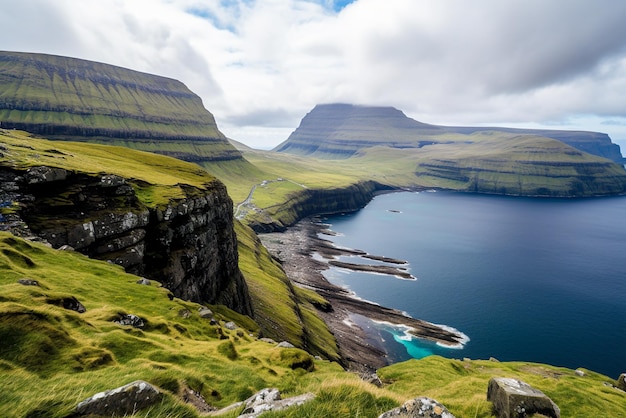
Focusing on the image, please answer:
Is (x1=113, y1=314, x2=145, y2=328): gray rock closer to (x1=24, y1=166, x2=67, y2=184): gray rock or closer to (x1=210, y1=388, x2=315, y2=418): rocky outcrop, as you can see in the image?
(x1=210, y1=388, x2=315, y2=418): rocky outcrop

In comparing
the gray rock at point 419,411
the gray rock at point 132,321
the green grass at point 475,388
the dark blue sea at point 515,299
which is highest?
the gray rock at point 419,411

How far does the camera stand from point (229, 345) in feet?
89.6

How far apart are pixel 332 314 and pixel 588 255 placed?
155 metres

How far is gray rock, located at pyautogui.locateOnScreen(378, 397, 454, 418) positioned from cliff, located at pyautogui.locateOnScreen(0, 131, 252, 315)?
40.4m

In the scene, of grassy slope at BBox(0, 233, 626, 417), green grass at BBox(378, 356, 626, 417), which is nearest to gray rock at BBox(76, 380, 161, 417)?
grassy slope at BBox(0, 233, 626, 417)

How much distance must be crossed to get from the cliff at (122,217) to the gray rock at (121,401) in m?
34.1

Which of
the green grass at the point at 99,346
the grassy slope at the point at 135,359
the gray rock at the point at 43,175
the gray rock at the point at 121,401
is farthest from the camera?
the gray rock at the point at 43,175

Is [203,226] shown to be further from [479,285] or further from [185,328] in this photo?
[479,285]

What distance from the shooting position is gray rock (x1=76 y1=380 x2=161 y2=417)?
34.2ft

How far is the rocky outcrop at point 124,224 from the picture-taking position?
39312 millimetres

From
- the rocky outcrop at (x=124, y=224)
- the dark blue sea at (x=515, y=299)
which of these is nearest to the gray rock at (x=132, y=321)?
the rocky outcrop at (x=124, y=224)

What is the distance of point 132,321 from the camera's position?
25453 mm

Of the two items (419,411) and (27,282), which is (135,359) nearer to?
(27,282)

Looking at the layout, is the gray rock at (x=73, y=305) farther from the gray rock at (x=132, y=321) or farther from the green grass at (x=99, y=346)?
the gray rock at (x=132, y=321)
